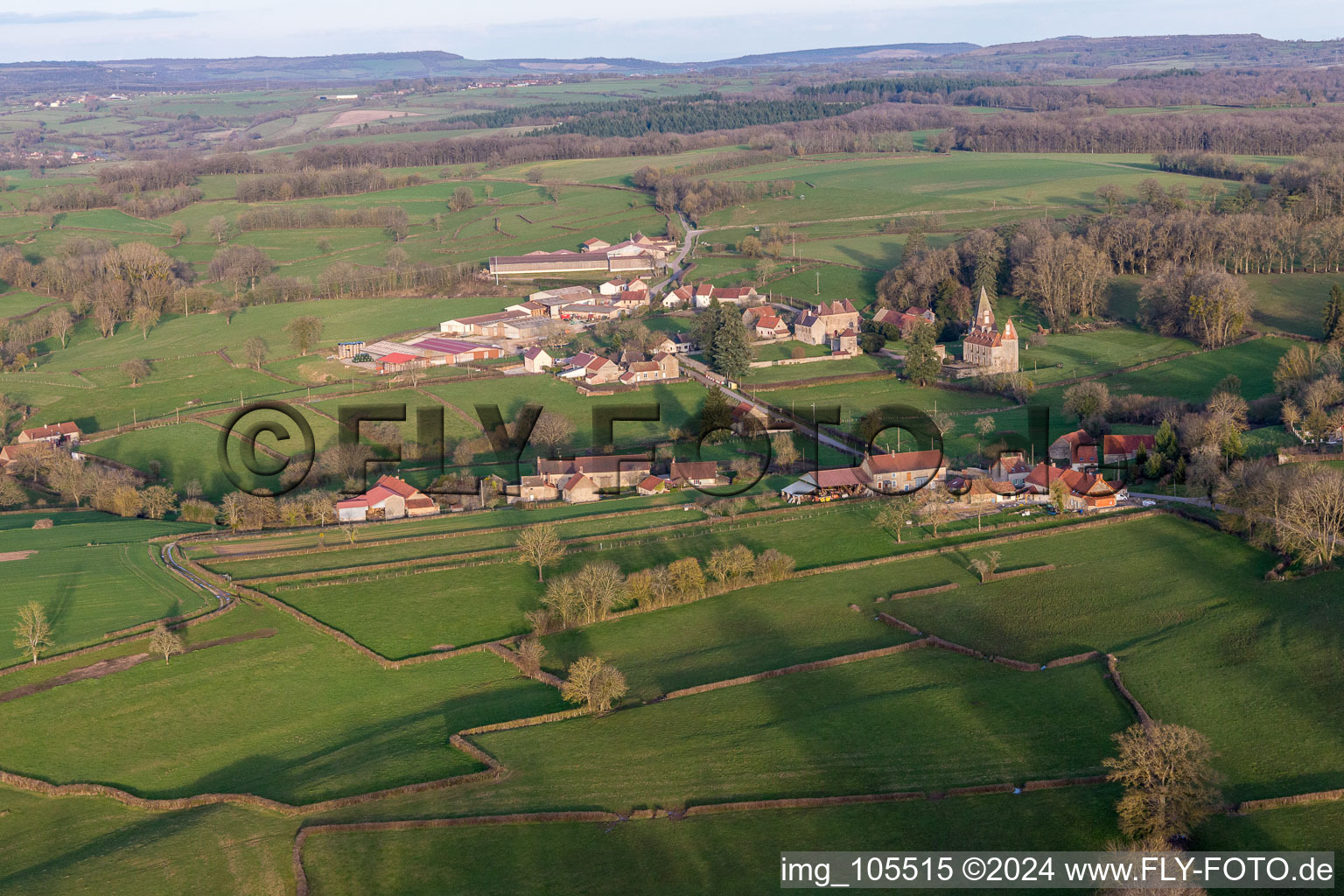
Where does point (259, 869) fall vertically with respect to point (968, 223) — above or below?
below

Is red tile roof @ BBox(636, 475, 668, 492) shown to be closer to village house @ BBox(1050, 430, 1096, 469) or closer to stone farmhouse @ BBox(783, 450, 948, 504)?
stone farmhouse @ BBox(783, 450, 948, 504)

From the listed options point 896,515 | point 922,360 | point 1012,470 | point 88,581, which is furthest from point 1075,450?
point 88,581

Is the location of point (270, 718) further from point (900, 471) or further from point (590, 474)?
point (900, 471)

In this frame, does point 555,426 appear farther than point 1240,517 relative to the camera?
Yes

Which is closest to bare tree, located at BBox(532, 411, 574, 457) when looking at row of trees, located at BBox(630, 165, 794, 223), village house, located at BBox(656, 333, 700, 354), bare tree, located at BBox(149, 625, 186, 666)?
village house, located at BBox(656, 333, 700, 354)

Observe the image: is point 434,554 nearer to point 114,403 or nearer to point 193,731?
point 193,731

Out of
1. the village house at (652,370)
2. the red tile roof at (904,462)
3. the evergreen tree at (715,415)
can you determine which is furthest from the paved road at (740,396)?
the red tile roof at (904,462)

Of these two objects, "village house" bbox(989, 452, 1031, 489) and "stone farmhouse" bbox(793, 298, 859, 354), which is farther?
"stone farmhouse" bbox(793, 298, 859, 354)

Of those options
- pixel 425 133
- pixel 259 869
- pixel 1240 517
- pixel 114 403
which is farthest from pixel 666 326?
pixel 425 133
